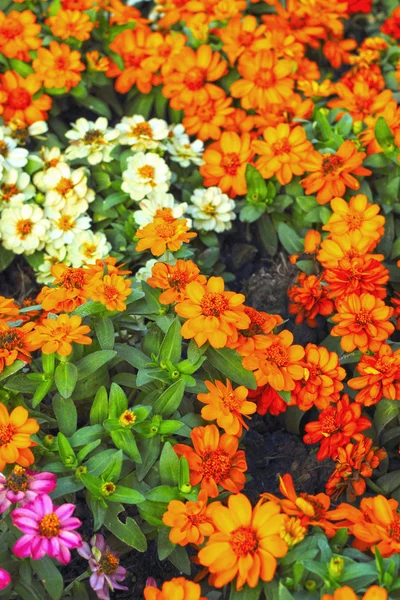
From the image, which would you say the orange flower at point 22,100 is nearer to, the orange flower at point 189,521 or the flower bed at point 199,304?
the flower bed at point 199,304

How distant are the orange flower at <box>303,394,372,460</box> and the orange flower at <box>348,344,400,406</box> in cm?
5

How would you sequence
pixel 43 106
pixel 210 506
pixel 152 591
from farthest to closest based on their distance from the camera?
1. pixel 43 106
2. pixel 210 506
3. pixel 152 591

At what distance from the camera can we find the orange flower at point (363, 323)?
1982 millimetres

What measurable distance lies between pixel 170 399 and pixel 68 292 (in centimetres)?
37

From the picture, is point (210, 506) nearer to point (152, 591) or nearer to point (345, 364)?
point (152, 591)

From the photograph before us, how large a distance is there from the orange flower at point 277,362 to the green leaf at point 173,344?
0.16 m

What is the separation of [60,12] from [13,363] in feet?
4.99

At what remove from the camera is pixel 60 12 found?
2.78 metres

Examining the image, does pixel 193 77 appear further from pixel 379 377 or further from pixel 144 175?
pixel 379 377

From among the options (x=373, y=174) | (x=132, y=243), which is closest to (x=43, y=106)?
(x=132, y=243)

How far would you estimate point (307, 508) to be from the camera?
1636mm

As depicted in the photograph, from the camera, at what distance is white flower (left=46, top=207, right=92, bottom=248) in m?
2.52

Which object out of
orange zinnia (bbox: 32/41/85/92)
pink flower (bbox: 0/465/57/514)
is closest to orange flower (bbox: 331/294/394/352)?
pink flower (bbox: 0/465/57/514)

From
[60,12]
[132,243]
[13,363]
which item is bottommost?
[132,243]
